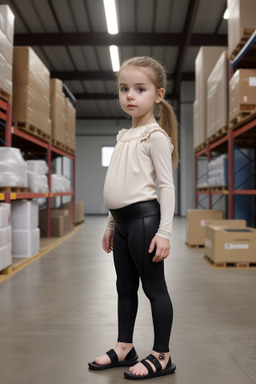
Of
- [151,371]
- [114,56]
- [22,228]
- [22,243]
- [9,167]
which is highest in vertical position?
[114,56]

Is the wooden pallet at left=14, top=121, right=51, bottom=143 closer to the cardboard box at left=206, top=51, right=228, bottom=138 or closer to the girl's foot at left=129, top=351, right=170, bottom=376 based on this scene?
the cardboard box at left=206, top=51, right=228, bottom=138

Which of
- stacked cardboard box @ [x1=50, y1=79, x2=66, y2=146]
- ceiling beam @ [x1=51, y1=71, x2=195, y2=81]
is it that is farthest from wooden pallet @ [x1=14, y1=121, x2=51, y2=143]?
A: ceiling beam @ [x1=51, y1=71, x2=195, y2=81]

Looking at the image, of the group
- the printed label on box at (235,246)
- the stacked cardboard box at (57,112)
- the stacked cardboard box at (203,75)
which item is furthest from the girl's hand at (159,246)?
the stacked cardboard box at (203,75)

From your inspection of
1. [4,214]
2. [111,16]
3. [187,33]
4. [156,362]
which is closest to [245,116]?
[4,214]

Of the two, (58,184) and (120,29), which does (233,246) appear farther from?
(120,29)

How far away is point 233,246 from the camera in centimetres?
528

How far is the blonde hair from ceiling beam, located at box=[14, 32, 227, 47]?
31.8 feet

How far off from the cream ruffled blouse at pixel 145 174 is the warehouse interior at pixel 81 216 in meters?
0.95

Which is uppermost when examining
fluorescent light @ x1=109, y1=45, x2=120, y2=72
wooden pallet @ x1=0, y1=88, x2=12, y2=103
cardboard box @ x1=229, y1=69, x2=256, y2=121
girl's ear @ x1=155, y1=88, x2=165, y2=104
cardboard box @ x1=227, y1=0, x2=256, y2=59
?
fluorescent light @ x1=109, y1=45, x2=120, y2=72

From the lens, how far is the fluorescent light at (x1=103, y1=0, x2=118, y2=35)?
889cm

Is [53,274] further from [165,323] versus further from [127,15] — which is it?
[127,15]

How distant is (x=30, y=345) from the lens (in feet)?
8.31

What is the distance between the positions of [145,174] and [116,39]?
33.2 ft

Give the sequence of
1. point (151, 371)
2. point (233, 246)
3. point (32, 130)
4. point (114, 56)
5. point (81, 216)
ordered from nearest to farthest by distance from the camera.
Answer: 1. point (151, 371)
2. point (233, 246)
3. point (32, 130)
4. point (114, 56)
5. point (81, 216)
